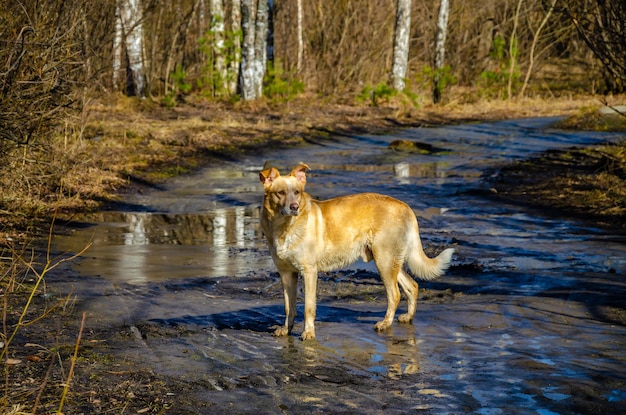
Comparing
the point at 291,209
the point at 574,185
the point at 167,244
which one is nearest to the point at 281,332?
the point at 291,209

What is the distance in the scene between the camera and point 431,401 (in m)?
5.70

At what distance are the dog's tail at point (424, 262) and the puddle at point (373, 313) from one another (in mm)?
390

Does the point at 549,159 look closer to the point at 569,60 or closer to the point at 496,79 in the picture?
the point at 496,79

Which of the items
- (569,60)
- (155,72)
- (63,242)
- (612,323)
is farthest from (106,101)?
(569,60)

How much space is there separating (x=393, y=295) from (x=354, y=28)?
2964 cm

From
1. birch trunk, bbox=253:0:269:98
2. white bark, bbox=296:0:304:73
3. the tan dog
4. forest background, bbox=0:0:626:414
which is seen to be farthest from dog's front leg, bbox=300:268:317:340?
white bark, bbox=296:0:304:73

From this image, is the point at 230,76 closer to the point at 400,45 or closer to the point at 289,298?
the point at 400,45

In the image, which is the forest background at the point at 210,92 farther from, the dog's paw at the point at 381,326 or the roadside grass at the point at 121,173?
the dog's paw at the point at 381,326

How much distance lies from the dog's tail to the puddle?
390 mm

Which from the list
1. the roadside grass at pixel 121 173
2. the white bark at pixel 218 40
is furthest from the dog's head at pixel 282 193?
the white bark at pixel 218 40

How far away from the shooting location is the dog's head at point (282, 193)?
735cm

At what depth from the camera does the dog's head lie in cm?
735

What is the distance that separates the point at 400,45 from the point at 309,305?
1112 inches

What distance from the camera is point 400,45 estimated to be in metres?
34.6
